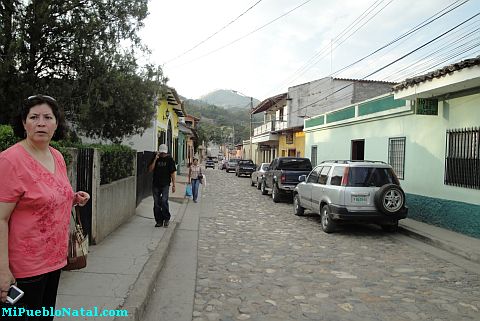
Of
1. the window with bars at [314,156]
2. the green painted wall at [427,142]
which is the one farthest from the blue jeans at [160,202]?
the window with bars at [314,156]

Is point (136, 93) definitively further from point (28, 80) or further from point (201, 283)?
point (201, 283)

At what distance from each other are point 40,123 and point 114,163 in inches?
235

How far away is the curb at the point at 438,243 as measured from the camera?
744 cm

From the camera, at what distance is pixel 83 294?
441 centimetres

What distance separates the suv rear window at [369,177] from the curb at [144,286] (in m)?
4.50

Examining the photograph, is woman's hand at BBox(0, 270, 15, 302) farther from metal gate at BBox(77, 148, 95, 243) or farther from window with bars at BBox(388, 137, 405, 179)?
window with bars at BBox(388, 137, 405, 179)

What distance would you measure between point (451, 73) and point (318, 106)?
25.8 meters

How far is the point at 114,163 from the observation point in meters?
8.41

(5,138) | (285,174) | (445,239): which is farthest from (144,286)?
(285,174)

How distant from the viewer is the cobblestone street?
4723 mm

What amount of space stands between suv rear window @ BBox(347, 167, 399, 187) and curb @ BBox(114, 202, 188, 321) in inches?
177

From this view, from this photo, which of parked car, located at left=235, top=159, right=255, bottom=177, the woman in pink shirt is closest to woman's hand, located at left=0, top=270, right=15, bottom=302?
the woman in pink shirt

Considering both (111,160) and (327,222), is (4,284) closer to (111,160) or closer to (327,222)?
(111,160)

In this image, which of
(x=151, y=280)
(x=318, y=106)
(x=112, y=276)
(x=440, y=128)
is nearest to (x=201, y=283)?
(x=151, y=280)
